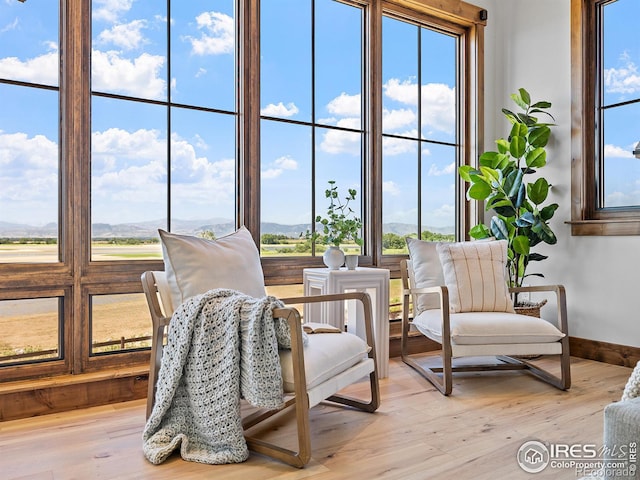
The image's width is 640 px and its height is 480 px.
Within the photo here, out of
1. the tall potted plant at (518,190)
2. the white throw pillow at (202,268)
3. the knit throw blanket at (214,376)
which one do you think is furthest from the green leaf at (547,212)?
the knit throw blanket at (214,376)

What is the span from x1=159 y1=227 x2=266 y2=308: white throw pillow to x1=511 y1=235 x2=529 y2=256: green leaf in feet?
6.53

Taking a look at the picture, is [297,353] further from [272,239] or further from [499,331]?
[272,239]

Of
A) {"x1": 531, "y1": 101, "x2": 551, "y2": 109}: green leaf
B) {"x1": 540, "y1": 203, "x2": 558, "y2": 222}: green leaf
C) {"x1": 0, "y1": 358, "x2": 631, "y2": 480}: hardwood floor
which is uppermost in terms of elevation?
{"x1": 531, "y1": 101, "x2": 551, "y2": 109}: green leaf

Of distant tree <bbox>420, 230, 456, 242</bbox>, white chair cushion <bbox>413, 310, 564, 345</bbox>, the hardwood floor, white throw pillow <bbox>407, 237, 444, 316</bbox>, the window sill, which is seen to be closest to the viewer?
the hardwood floor

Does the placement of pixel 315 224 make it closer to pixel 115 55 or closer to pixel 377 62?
pixel 377 62

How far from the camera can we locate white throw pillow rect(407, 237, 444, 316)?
320 centimetres

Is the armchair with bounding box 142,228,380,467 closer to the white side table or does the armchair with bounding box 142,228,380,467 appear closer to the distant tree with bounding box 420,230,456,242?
the white side table

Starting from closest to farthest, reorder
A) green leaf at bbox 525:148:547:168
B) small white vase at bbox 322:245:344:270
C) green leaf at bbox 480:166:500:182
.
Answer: small white vase at bbox 322:245:344:270, green leaf at bbox 525:148:547:168, green leaf at bbox 480:166:500:182

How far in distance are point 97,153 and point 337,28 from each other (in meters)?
1.81

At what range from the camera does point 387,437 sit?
2.17 m

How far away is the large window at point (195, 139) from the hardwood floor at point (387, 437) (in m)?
0.48

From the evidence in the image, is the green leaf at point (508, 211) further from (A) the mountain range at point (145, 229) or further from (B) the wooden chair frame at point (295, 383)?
(B) the wooden chair frame at point (295, 383)

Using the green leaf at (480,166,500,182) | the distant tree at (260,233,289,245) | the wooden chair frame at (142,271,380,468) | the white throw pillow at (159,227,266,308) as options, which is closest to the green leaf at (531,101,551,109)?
the green leaf at (480,166,500,182)

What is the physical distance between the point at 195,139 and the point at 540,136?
7.78 ft
